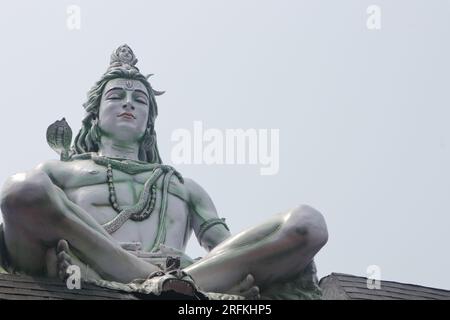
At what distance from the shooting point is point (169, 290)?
8695 mm

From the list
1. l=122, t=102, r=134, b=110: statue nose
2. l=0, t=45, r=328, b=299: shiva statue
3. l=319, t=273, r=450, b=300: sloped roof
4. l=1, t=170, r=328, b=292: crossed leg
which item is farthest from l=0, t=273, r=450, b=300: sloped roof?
l=122, t=102, r=134, b=110: statue nose

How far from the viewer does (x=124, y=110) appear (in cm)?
1177

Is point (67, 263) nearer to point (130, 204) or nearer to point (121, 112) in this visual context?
point (130, 204)

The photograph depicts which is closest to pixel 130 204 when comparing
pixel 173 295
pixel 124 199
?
pixel 124 199

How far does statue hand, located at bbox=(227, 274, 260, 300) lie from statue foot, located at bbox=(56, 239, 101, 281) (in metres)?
0.99

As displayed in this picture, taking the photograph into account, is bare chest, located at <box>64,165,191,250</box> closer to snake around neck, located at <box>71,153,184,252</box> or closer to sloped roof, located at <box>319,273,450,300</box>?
snake around neck, located at <box>71,153,184,252</box>

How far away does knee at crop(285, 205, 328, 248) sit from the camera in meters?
9.49

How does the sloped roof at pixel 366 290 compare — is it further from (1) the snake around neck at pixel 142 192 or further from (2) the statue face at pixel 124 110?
(2) the statue face at pixel 124 110

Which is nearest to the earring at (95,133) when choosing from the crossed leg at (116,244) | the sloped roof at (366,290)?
the crossed leg at (116,244)

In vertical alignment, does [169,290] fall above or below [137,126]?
below

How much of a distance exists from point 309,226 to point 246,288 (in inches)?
24.8
